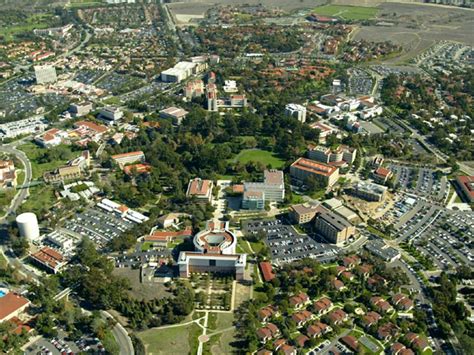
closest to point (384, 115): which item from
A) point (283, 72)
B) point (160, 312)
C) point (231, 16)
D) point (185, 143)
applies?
point (283, 72)

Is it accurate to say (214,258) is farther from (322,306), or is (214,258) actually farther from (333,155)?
(333,155)

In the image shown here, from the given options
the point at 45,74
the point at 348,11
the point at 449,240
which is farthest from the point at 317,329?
the point at 348,11

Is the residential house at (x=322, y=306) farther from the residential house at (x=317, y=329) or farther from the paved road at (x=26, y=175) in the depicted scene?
the paved road at (x=26, y=175)

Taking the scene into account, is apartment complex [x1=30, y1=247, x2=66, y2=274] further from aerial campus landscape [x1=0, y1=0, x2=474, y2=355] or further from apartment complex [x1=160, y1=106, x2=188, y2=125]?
apartment complex [x1=160, y1=106, x2=188, y2=125]

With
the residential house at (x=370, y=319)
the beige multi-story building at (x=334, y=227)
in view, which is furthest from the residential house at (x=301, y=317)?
the beige multi-story building at (x=334, y=227)

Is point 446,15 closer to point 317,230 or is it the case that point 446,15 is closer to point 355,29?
point 355,29

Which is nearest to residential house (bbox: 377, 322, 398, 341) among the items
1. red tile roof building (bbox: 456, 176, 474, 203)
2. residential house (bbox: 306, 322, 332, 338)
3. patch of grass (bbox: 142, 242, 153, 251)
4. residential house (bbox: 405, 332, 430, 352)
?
residential house (bbox: 405, 332, 430, 352)
